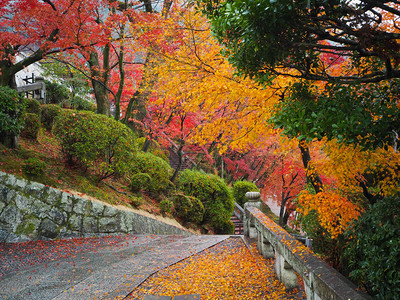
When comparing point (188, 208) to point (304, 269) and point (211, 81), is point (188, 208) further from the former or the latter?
point (304, 269)

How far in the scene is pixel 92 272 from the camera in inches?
204

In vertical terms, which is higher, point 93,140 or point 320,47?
point 320,47

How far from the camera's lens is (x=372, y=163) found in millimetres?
3887

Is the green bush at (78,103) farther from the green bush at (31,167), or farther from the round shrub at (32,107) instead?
the green bush at (31,167)

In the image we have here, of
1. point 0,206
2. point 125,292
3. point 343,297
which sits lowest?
point 125,292

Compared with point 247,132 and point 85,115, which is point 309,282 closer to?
point 247,132

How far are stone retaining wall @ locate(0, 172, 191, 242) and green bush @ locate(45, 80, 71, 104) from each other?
9.18 metres

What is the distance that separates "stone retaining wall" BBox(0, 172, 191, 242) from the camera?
21.5ft

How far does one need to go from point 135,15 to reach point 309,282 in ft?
30.8

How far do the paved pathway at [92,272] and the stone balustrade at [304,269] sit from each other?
2104mm

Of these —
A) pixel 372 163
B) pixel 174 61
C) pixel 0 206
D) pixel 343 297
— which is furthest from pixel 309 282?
pixel 0 206

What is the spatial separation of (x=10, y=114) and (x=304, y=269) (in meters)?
7.98

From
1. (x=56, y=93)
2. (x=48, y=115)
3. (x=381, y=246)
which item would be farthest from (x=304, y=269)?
(x=56, y=93)

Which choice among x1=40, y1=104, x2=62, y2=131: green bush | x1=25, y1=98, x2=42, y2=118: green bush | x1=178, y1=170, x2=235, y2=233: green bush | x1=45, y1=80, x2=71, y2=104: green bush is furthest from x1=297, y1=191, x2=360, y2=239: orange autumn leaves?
x1=45, y1=80, x2=71, y2=104: green bush
